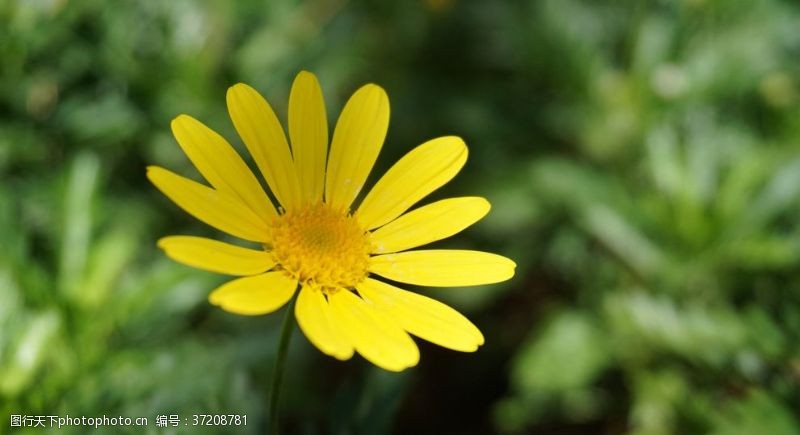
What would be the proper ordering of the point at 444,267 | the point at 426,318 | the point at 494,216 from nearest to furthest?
1. the point at 426,318
2. the point at 444,267
3. the point at 494,216

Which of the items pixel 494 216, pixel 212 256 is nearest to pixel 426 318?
pixel 212 256

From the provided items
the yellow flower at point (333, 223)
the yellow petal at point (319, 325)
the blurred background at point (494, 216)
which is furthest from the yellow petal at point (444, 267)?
the blurred background at point (494, 216)

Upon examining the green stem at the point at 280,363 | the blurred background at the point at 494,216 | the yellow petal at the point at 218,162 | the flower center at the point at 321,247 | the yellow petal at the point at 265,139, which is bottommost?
the green stem at the point at 280,363

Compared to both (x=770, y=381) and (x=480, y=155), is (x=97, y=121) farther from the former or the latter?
(x=770, y=381)

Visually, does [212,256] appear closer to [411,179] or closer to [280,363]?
[280,363]

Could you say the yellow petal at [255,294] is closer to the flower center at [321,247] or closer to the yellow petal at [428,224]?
the flower center at [321,247]

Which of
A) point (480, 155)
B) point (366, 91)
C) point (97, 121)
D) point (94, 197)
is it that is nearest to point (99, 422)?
point (94, 197)
